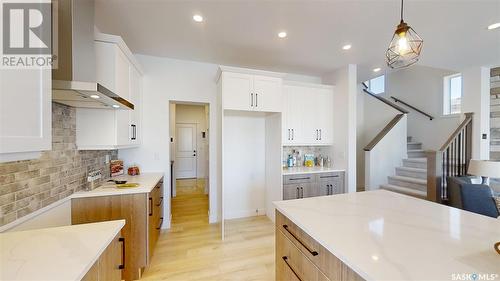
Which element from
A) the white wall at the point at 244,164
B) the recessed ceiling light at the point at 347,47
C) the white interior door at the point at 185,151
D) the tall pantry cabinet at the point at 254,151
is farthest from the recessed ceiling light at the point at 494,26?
the white interior door at the point at 185,151

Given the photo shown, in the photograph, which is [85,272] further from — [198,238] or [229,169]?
[229,169]

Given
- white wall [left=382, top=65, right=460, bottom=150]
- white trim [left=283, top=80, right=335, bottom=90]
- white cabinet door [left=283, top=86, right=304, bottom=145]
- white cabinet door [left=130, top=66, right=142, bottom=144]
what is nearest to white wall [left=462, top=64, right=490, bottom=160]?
white wall [left=382, top=65, right=460, bottom=150]

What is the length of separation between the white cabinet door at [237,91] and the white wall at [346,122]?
1.75 meters

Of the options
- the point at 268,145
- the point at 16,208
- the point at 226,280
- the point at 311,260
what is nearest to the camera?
the point at 311,260

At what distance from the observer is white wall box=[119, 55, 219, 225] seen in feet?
10.2

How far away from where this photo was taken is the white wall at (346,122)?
3.44 m

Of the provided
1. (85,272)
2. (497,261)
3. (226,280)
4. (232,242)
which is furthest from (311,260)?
(232,242)

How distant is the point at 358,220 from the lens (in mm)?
1183

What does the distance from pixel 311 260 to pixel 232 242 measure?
1.89m

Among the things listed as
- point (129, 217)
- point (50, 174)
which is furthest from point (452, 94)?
point (50, 174)

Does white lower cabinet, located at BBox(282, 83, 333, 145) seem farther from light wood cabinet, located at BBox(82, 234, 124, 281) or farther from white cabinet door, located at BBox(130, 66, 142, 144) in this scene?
light wood cabinet, located at BBox(82, 234, 124, 281)

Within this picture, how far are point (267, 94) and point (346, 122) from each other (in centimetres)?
155

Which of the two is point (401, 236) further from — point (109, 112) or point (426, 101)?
point (426, 101)

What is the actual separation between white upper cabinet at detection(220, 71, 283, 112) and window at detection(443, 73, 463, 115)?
4864mm
